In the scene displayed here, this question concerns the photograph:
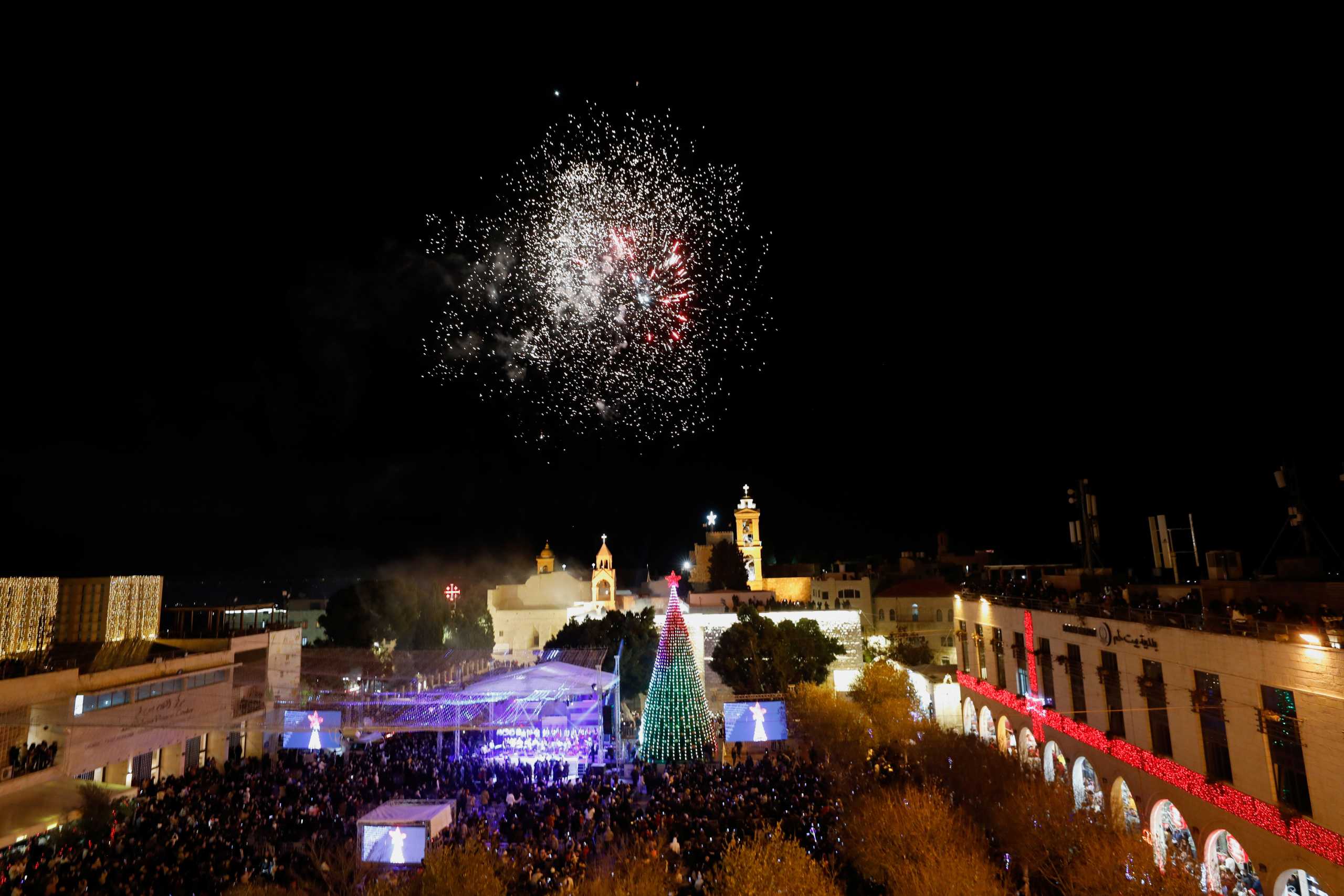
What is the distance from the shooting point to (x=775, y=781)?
17.8 meters

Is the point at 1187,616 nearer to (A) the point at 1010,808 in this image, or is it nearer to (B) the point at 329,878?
(A) the point at 1010,808

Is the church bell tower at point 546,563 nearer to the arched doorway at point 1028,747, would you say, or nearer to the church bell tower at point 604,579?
the church bell tower at point 604,579

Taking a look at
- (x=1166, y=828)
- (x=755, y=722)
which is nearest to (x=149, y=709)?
(x=755, y=722)

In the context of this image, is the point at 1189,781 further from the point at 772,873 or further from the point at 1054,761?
the point at 772,873

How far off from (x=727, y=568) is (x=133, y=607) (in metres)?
34.9

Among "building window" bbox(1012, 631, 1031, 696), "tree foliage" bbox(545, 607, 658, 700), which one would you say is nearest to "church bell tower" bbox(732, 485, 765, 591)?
"tree foliage" bbox(545, 607, 658, 700)

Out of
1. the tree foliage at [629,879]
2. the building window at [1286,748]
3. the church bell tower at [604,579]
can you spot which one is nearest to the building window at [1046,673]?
the building window at [1286,748]

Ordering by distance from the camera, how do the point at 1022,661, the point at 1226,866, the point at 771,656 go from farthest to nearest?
the point at 771,656 → the point at 1022,661 → the point at 1226,866

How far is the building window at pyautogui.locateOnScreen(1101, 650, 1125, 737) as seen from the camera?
54.6 feet

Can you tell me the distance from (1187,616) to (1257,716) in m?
2.33

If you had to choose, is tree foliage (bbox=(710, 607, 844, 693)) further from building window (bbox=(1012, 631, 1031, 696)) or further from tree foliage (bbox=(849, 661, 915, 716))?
building window (bbox=(1012, 631, 1031, 696))

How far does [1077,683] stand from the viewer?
1897 cm

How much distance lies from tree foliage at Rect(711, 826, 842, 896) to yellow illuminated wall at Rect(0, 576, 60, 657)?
1993 centimetres

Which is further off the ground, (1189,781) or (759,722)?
(1189,781)
